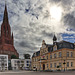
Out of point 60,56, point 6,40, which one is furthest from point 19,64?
point 60,56

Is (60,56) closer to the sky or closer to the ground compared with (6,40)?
closer to the ground

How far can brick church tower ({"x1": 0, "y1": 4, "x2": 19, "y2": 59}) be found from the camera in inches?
→ 5907

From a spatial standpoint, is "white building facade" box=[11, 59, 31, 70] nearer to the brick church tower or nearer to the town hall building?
the brick church tower

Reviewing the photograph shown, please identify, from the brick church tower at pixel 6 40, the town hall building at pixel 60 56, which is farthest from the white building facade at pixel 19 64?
the town hall building at pixel 60 56

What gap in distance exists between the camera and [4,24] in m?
166

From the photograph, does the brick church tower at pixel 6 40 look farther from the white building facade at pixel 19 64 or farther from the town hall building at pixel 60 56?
the town hall building at pixel 60 56

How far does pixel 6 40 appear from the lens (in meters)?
158

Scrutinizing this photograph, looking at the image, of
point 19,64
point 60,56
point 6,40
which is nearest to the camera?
point 60,56

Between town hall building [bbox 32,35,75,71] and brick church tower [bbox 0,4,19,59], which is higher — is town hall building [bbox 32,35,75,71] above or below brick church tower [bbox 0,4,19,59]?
below

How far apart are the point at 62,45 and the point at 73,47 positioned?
222 inches

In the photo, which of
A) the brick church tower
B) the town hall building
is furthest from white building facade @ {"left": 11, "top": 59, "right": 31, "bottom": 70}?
the town hall building

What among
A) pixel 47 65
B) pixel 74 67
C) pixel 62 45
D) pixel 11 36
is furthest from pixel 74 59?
pixel 11 36

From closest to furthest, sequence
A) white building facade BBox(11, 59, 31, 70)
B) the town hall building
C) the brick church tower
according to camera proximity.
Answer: the town hall building
white building facade BBox(11, 59, 31, 70)
the brick church tower

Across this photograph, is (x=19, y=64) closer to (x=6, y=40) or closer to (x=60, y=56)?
(x=6, y=40)
